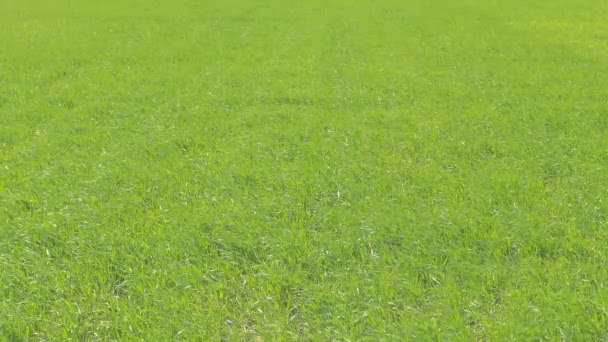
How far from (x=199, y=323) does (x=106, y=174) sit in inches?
136

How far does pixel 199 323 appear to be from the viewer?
389 cm

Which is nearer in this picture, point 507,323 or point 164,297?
point 507,323

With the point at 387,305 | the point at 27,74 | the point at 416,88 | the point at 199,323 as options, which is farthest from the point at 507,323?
the point at 27,74

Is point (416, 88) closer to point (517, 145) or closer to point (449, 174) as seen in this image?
point (517, 145)

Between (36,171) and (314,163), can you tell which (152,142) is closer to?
(36,171)

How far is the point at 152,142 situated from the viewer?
786cm

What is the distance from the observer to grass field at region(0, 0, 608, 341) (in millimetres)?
3973

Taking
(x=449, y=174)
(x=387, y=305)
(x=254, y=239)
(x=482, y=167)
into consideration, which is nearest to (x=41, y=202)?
(x=254, y=239)

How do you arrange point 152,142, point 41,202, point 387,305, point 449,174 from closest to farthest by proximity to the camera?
1. point 387,305
2. point 41,202
3. point 449,174
4. point 152,142

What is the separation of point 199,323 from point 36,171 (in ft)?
14.2

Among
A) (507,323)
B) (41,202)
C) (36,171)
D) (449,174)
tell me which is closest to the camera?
(507,323)

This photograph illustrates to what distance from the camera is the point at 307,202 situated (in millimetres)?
5844

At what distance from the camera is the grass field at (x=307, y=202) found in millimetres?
3973

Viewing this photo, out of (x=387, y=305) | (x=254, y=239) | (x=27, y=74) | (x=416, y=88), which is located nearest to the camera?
(x=387, y=305)
